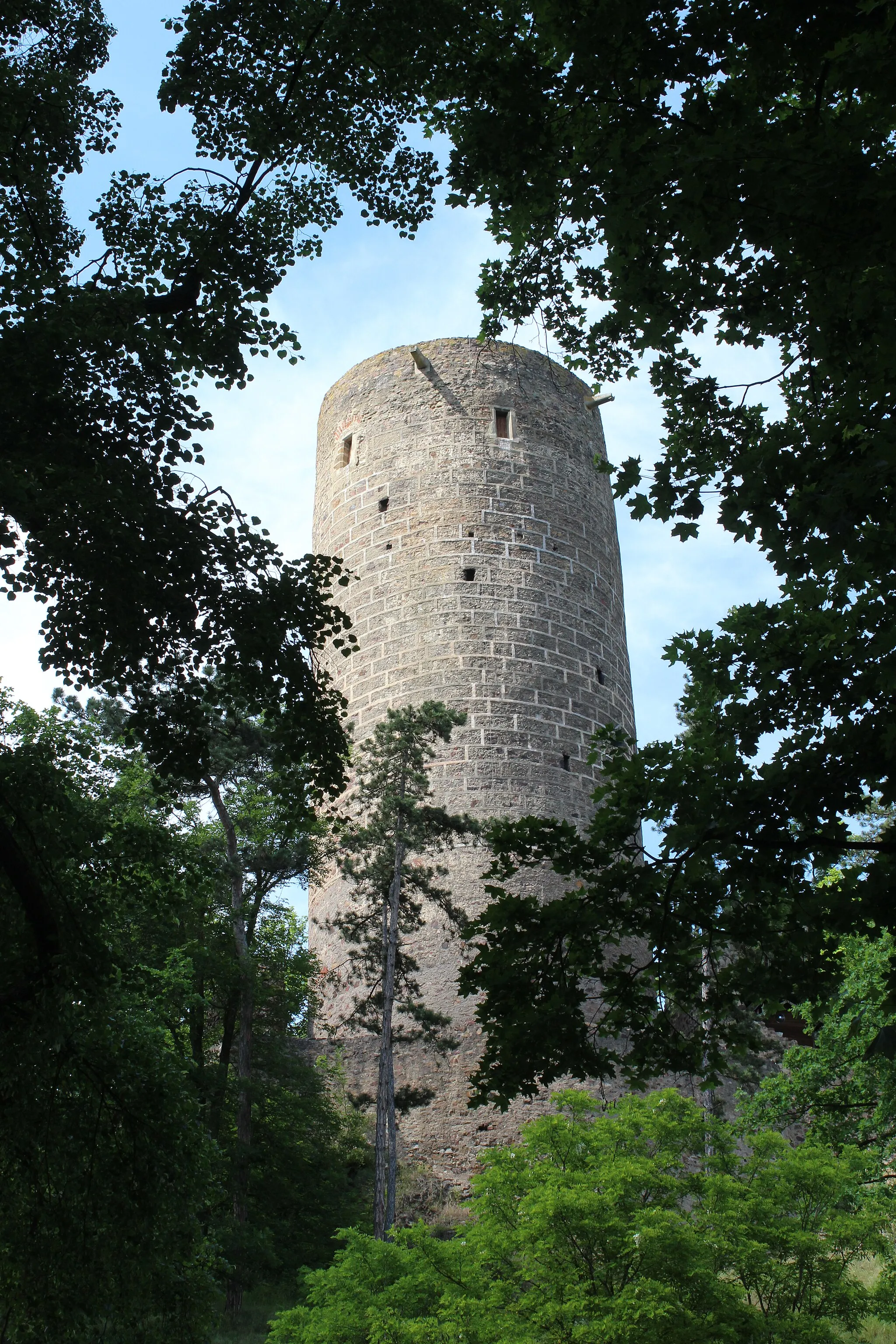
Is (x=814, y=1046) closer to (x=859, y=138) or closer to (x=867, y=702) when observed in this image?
(x=867, y=702)

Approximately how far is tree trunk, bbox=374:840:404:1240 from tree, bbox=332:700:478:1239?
0.01 meters

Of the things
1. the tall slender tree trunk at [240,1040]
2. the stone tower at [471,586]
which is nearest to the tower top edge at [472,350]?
the stone tower at [471,586]

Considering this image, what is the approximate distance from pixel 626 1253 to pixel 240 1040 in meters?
6.98

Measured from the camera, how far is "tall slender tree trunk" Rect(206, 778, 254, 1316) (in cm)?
1371

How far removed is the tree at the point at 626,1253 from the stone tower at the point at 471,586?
20.8 ft

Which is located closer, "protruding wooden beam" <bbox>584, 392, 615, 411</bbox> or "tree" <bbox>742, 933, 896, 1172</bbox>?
"tree" <bbox>742, 933, 896, 1172</bbox>

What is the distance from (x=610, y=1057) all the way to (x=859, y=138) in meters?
4.74

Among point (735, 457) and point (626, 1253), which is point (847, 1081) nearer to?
point (626, 1253)

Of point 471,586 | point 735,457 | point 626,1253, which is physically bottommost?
point 626,1253

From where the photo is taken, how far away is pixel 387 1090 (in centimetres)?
1424

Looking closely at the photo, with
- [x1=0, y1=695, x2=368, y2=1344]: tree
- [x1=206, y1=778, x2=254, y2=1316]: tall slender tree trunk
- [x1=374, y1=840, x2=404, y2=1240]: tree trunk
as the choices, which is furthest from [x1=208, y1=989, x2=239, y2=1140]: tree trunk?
[x1=0, y1=695, x2=368, y2=1344]: tree

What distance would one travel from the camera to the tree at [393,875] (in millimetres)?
14523

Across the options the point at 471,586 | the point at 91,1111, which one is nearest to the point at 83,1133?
the point at 91,1111

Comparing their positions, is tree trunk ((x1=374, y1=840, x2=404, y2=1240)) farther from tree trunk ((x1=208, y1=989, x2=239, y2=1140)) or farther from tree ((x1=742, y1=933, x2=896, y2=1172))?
tree ((x1=742, y1=933, x2=896, y2=1172))
